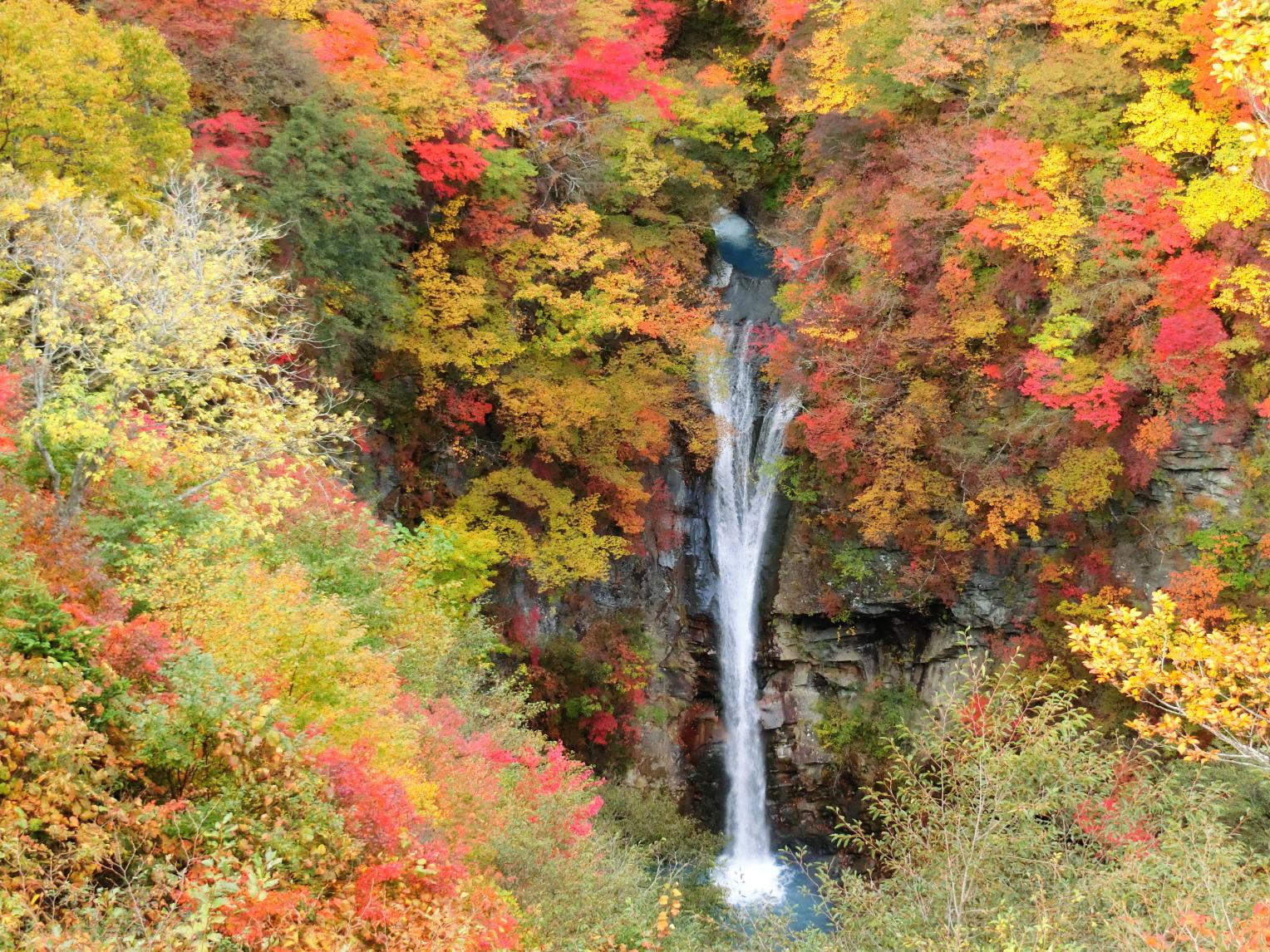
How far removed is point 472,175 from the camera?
17672 millimetres

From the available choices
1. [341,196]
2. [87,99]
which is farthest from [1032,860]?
[87,99]

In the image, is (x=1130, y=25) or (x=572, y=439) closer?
(x=1130, y=25)

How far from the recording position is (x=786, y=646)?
2191 centimetres

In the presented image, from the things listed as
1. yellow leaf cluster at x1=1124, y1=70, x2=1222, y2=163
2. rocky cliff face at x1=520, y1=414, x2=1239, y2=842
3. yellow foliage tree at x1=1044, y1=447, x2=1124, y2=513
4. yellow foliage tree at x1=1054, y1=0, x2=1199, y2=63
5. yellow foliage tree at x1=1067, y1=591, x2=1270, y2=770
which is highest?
yellow foliage tree at x1=1054, y1=0, x2=1199, y2=63

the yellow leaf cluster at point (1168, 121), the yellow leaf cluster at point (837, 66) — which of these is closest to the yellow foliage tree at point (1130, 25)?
the yellow leaf cluster at point (1168, 121)

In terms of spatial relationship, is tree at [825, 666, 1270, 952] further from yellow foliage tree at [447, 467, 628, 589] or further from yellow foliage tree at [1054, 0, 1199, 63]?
yellow foliage tree at [1054, 0, 1199, 63]

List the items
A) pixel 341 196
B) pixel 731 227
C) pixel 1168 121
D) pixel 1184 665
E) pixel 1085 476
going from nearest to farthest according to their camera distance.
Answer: pixel 1184 665, pixel 1168 121, pixel 341 196, pixel 1085 476, pixel 731 227

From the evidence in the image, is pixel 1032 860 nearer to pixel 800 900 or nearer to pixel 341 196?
pixel 800 900

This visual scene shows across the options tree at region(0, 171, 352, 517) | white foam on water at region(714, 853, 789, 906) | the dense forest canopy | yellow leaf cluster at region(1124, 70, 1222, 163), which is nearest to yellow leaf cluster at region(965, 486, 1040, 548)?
the dense forest canopy

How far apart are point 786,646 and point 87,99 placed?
698 inches

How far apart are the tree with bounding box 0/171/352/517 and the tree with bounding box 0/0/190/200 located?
3.00ft

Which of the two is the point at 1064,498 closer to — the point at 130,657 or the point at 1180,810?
the point at 1180,810

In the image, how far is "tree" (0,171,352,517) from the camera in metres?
8.80

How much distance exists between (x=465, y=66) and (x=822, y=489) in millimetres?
12402
